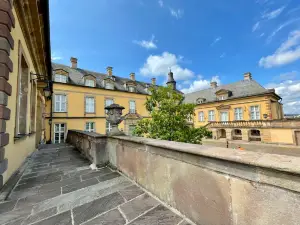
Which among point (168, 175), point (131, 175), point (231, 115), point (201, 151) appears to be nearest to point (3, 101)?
point (131, 175)

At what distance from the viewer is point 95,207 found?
184cm

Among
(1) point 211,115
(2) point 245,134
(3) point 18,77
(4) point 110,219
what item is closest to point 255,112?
(2) point 245,134

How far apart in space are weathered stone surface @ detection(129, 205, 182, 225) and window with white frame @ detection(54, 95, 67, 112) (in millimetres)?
16103

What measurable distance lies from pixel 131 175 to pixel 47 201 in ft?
4.34

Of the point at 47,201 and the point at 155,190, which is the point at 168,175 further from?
the point at 47,201

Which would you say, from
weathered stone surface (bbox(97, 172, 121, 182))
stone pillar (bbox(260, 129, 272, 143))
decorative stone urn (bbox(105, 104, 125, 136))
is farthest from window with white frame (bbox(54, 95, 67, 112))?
stone pillar (bbox(260, 129, 272, 143))

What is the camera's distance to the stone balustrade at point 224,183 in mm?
918

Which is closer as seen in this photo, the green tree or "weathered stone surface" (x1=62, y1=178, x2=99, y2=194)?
"weathered stone surface" (x1=62, y1=178, x2=99, y2=194)

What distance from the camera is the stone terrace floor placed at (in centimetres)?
160

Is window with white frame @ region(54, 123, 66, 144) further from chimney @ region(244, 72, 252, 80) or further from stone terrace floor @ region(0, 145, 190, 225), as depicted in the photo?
chimney @ region(244, 72, 252, 80)

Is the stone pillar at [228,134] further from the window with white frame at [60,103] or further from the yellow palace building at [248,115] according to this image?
the window with white frame at [60,103]

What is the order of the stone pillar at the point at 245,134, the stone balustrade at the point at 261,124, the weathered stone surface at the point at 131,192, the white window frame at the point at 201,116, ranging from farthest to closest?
the white window frame at the point at 201,116, the stone pillar at the point at 245,134, the stone balustrade at the point at 261,124, the weathered stone surface at the point at 131,192

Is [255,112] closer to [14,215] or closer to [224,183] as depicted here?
[224,183]

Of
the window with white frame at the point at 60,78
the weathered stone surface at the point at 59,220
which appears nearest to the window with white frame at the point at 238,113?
the weathered stone surface at the point at 59,220
